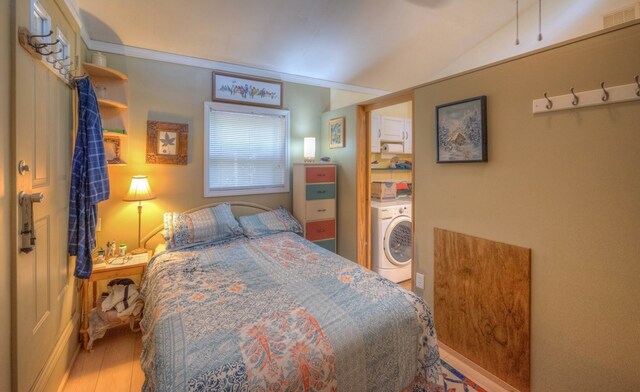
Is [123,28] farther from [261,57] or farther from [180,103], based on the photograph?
[261,57]

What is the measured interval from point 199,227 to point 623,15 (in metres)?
3.97

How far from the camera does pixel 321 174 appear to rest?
3324 millimetres

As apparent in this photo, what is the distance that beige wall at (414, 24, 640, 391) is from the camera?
1347 mm

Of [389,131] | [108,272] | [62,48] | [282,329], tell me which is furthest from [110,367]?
[389,131]

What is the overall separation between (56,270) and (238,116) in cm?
210

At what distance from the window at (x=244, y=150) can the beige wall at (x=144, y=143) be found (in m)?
0.10

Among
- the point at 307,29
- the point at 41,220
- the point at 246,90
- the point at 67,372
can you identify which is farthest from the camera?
the point at 246,90

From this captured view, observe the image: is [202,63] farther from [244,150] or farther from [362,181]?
[362,181]

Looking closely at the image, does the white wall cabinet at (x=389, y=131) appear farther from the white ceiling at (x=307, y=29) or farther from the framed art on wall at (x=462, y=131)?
the framed art on wall at (x=462, y=131)

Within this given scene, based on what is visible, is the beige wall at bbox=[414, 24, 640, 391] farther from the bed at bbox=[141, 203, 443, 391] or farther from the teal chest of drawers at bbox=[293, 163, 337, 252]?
the teal chest of drawers at bbox=[293, 163, 337, 252]

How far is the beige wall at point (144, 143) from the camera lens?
2629mm

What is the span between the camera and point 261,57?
3.03 meters

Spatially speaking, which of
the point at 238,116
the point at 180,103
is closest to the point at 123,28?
the point at 180,103

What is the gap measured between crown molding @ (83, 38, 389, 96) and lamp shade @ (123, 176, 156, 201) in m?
1.17
